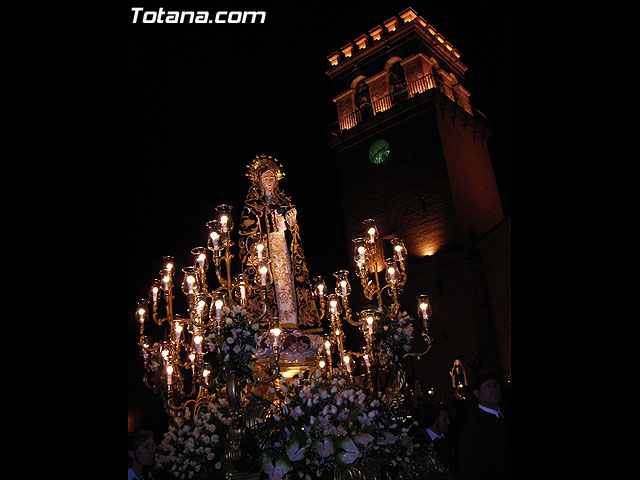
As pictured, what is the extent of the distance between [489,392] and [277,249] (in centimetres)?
663

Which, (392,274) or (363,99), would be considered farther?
(363,99)

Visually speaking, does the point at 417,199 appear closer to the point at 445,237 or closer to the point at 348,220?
the point at 445,237

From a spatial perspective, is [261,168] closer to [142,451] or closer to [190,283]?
[190,283]

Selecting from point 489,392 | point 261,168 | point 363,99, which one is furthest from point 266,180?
point 363,99

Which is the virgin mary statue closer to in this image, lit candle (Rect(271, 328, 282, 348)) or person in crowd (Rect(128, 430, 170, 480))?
lit candle (Rect(271, 328, 282, 348))

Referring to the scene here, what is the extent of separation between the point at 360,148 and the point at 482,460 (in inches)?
864

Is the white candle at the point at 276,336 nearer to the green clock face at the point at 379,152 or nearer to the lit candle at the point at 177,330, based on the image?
the lit candle at the point at 177,330

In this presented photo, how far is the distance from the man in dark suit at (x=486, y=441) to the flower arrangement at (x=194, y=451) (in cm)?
260

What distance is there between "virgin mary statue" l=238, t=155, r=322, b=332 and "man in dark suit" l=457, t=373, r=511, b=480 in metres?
5.87

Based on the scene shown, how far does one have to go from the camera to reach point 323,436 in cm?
452

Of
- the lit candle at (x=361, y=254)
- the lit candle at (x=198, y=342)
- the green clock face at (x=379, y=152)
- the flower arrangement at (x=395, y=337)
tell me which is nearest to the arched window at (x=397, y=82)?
the green clock face at (x=379, y=152)

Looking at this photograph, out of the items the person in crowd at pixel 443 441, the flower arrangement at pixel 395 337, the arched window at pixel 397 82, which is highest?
the arched window at pixel 397 82

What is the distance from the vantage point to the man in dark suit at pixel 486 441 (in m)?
4.30
